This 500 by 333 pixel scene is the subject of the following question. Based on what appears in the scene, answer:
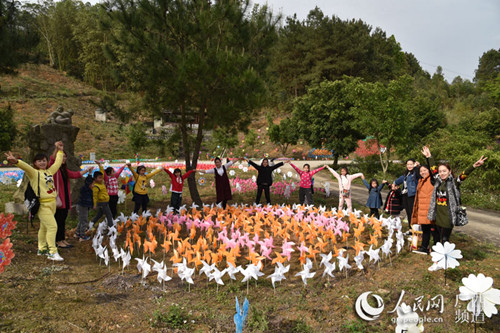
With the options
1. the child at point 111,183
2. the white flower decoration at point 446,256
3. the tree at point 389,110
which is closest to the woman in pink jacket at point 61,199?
the child at point 111,183

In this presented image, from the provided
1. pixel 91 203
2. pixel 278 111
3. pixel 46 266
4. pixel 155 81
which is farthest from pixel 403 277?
pixel 278 111

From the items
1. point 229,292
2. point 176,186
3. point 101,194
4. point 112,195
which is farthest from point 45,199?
point 176,186

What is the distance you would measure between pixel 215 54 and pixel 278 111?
1550 inches

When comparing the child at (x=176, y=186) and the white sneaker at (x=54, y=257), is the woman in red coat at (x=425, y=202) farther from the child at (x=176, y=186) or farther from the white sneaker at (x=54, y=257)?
the white sneaker at (x=54, y=257)

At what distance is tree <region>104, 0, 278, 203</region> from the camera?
24.6ft

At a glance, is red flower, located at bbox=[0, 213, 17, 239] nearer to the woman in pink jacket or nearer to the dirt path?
the woman in pink jacket

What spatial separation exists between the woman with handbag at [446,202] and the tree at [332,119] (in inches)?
650

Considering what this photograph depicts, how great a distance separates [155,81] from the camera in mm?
8180

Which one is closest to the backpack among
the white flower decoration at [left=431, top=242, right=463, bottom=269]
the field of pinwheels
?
the field of pinwheels

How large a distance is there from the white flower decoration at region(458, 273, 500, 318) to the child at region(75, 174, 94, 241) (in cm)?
635

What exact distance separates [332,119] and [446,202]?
1723 centimetres

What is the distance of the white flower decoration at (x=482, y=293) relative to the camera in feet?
8.41

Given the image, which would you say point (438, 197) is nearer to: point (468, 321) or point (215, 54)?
point (468, 321)

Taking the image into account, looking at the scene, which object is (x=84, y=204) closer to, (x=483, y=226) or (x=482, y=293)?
(x=482, y=293)
